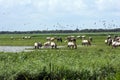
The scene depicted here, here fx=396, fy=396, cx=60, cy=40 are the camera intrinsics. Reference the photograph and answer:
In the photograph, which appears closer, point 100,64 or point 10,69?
point 10,69

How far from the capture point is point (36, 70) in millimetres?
17188

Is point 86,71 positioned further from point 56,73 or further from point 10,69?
point 10,69

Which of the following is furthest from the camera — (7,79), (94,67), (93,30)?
(93,30)

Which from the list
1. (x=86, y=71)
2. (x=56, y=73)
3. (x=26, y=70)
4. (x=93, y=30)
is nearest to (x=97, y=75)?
(x=86, y=71)

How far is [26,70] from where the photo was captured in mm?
17047

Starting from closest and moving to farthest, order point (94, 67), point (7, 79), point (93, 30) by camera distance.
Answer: point (7, 79)
point (94, 67)
point (93, 30)

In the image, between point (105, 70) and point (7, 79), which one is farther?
point (105, 70)

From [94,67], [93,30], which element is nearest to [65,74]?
[94,67]

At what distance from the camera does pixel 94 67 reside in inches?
709

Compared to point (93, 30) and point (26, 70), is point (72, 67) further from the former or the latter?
point (93, 30)

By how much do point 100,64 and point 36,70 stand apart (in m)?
3.26

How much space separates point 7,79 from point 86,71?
344 centimetres

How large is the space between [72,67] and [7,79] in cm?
293

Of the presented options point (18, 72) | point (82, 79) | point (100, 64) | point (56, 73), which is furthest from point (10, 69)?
point (100, 64)
